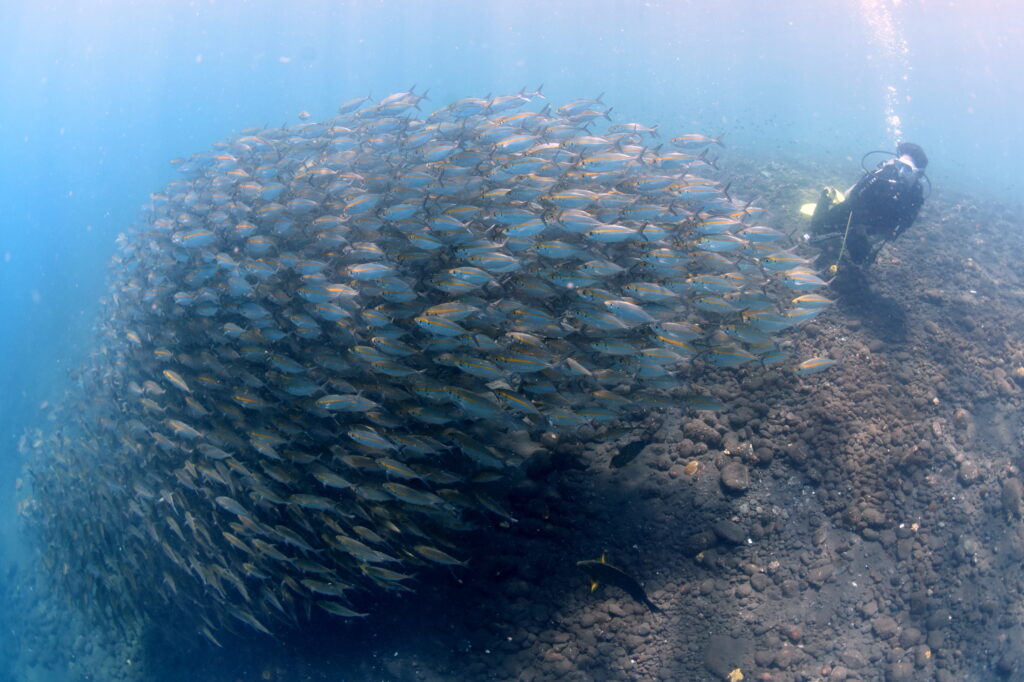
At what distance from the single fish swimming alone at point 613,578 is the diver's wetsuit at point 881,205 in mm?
7214

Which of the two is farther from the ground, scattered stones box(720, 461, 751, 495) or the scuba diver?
the scuba diver

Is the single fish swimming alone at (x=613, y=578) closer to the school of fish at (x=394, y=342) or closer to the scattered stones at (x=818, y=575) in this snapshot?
the school of fish at (x=394, y=342)

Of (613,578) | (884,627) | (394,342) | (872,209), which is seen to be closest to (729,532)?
(613,578)

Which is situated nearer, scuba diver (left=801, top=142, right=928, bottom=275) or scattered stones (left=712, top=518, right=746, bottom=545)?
scattered stones (left=712, top=518, right=746, bottom=545)

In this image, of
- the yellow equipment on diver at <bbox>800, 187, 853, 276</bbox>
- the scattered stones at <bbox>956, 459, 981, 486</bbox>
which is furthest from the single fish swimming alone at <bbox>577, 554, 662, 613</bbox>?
the yellow equipment on diver at <bbox>800, 187, 853, 276</bbox>

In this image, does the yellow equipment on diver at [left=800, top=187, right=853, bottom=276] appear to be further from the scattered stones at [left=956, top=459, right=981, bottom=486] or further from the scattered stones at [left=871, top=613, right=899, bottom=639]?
the scattered stones at [left=871, top=613, right=899, bottom=639]

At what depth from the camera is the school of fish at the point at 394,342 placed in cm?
487

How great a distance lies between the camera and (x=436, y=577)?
612 centimetres

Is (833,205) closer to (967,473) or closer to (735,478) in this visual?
(967,473)

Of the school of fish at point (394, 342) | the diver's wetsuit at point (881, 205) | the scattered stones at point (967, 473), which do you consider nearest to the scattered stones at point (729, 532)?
the school of fish at point (394, 342)

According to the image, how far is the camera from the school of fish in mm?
4867

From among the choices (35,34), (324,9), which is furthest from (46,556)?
(35,34)

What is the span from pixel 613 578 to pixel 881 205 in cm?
767

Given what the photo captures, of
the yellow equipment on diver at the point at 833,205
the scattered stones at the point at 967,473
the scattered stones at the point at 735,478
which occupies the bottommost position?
the scattered stones at the point at 967,473
